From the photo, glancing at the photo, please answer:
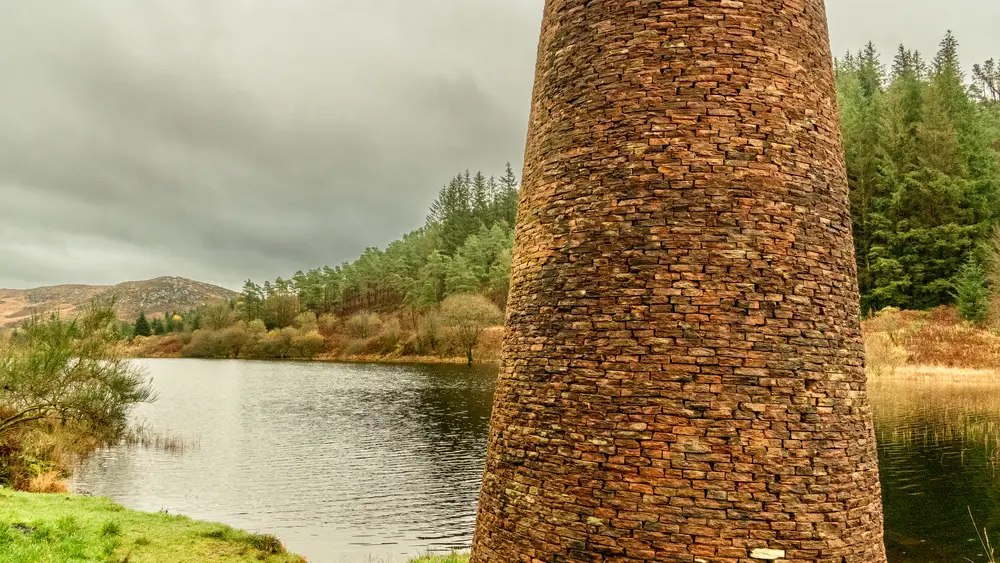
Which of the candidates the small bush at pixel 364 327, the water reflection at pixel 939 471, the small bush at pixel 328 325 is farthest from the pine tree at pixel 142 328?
the water reflection at pixel 939 471

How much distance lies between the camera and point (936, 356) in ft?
127

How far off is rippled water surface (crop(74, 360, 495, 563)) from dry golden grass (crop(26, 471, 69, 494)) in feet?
5.89

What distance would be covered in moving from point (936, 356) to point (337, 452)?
121 ft

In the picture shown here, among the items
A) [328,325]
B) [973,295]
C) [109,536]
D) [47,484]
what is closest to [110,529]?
[109,536]

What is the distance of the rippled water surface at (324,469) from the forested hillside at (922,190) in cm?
3482

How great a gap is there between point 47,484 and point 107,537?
362 inches

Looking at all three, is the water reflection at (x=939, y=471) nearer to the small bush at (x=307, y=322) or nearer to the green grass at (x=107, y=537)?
the green grass at (x=107, y=537)

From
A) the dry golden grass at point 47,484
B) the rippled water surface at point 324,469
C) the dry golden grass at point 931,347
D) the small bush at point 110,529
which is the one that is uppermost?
the dry golden grass at point 931,347

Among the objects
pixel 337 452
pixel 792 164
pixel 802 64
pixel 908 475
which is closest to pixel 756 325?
pixel 792 164

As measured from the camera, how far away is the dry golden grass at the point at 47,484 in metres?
17.8

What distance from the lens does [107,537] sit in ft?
38.0

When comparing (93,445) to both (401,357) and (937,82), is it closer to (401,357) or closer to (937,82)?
(401,357)

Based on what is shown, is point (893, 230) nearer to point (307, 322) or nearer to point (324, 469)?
point (324, 469)

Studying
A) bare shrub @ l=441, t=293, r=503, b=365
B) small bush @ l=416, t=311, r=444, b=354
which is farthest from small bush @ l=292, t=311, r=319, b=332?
bare shrub @ l=441, t=293, r=503, b=365
